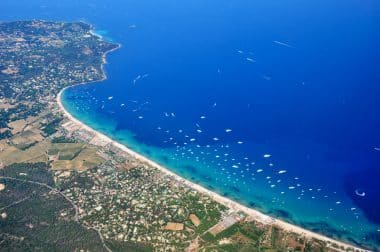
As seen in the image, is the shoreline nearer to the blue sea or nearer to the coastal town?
the coastal town

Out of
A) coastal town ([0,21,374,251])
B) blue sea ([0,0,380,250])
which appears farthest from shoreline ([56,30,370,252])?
blue sea ([0,0,380,250])

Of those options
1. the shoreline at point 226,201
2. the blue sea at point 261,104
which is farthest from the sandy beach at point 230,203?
the blue sea at point 261,104

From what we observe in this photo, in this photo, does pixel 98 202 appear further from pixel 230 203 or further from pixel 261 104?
pixel 261 104

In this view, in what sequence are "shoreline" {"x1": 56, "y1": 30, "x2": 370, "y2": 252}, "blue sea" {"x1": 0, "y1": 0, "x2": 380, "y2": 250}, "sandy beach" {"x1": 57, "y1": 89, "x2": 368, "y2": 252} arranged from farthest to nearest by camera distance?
1. "blue sea" {"x1": 0, "y1": 0, "x2": 380, "y2": 250}
2. "sandy beach" {"x1": 57, "y1": 89, "x2": 368, "y2": 252}
3. "shoreline" {"x1": 56, "y1": 30, "x2": 370, "y2": 252}

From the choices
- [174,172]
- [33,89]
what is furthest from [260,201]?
[33,89]

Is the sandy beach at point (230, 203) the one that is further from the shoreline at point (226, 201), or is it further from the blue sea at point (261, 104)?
the blue sea at point (261, 104)

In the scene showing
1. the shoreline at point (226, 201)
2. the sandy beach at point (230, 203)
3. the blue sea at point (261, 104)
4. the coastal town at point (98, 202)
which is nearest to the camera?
the coastal town at point (98, 202)
